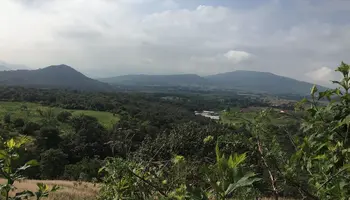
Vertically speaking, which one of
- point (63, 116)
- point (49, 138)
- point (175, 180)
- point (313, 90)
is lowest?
point (49, 138)

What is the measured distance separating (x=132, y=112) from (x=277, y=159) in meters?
72.6

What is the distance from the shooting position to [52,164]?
35781 millimetres

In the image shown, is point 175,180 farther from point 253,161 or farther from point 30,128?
point 30,128

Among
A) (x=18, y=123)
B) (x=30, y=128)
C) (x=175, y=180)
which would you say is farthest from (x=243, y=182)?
(x=18, y=123)

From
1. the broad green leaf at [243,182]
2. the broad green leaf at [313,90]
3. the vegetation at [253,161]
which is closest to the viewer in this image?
the broad green leaf at [243,182]

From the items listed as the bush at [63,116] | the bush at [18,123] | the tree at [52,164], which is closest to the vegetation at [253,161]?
the tree at [52,164]

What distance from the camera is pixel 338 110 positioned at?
1.80m

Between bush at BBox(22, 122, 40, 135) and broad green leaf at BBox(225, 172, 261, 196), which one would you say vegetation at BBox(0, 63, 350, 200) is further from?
bush at BBox(22, 122, 40, 135)

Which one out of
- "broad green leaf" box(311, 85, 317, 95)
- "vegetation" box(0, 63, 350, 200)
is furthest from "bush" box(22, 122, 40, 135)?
"broad green leaf" box(311, 85, 317, 95)

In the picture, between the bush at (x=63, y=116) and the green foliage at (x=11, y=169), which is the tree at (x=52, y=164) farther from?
the green foliage at (x=11, y=169)

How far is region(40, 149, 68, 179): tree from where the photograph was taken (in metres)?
34.2

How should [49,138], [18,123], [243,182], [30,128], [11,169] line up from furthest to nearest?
[18,123], [30,128], [49,138], [11,169], [243,182]

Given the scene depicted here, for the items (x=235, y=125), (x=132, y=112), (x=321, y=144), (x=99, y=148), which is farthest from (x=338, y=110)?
(x=132, y=112)

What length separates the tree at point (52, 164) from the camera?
112ft
